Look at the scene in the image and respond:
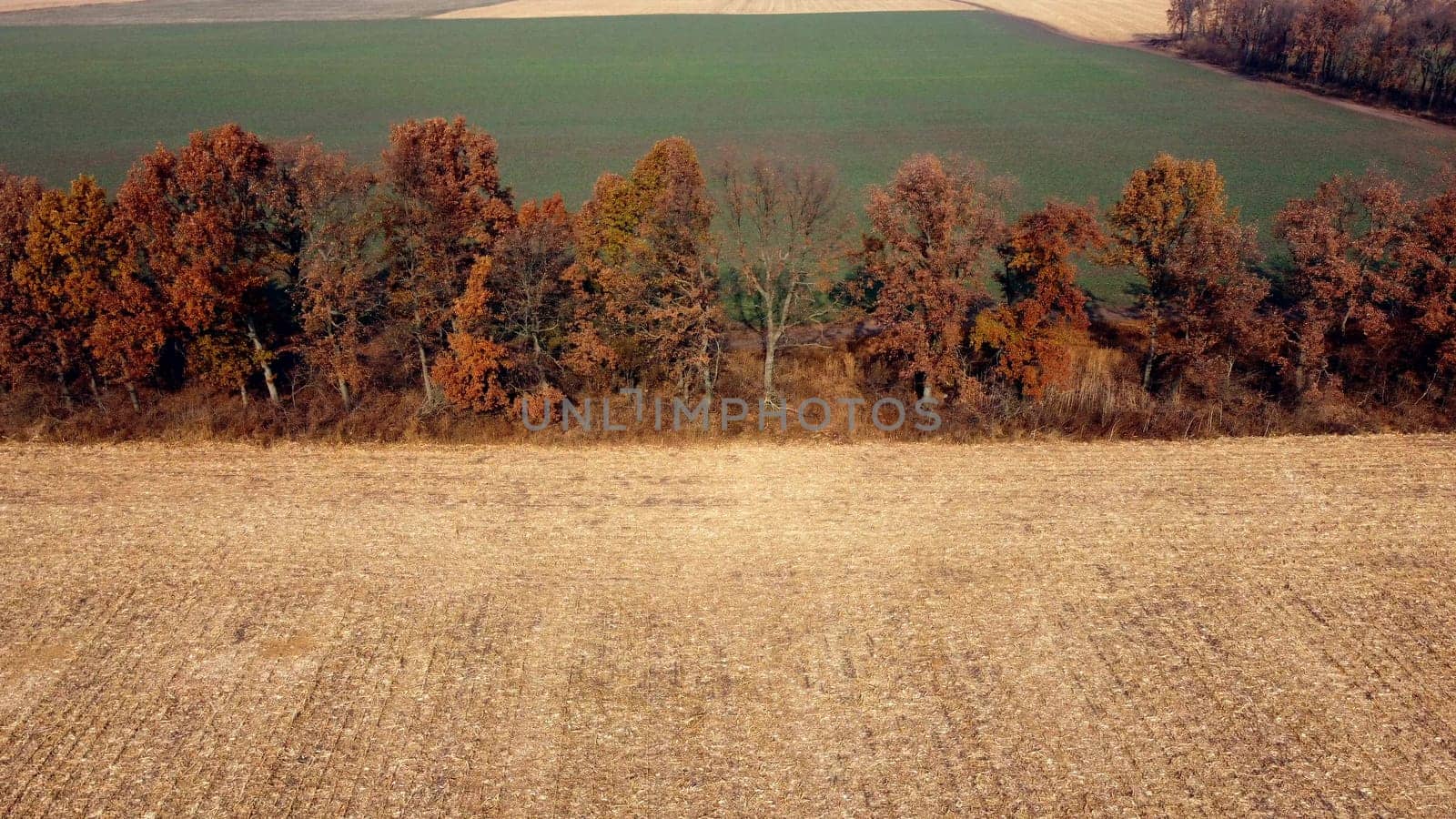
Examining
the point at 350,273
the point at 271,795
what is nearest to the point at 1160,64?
the point at 350,273

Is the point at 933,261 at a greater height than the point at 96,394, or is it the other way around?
the point at 933,261

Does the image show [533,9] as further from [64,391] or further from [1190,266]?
[1190,266]

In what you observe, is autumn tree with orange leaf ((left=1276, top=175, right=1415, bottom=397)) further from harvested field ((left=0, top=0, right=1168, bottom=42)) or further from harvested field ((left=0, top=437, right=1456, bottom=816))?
harvested field ((left=0, top=0, right=1168, bottom=42))

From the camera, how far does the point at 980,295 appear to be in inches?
1384

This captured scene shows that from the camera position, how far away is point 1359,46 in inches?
3307

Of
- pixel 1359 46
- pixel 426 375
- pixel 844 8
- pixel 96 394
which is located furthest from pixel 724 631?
pixel 844 8

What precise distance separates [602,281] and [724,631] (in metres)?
15.2

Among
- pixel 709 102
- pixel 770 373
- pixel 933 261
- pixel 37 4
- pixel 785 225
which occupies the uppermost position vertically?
pixel 37 4

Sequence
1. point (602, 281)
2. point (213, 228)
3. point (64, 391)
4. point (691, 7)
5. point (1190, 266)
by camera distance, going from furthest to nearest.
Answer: point (691, 7)
point (1190, 266)
point (64, 391)
point (602, 281)
point (213, 228)

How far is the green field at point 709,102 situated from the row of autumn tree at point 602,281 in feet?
61.9

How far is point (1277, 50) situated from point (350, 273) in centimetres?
9740

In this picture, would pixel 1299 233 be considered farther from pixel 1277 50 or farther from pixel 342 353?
pixel 1277 50

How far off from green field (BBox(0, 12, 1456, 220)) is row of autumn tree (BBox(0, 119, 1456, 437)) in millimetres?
18867

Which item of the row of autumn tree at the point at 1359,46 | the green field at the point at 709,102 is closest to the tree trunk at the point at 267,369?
the green field at the point at 709,102
